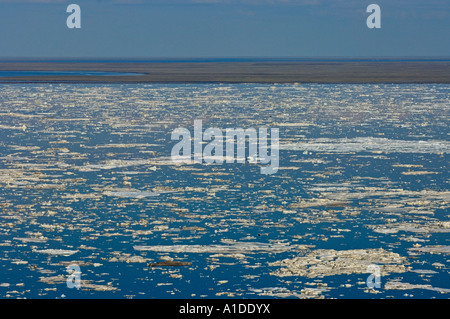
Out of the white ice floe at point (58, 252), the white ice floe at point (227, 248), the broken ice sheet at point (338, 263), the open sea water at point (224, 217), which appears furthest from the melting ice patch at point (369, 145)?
the white ice floe at point (58, 252)

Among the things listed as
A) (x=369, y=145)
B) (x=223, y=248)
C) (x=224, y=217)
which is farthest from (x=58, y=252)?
(x=369, y=145)

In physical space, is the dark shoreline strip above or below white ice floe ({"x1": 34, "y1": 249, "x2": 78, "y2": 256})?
above

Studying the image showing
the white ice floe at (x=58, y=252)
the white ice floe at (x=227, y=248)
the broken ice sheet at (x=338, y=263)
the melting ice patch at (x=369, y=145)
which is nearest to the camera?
the broken ice sheet at (x=338, y=263)

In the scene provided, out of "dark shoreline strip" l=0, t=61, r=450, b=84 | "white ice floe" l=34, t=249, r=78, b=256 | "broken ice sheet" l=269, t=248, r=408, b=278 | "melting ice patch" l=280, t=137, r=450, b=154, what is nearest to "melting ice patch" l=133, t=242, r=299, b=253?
"broken ice sheet" l=269, t=248, r=408, b=278

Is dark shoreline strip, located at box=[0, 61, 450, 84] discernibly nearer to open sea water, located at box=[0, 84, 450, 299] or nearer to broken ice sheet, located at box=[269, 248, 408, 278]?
open sea water, located at box=[0, 84, 450, 299]

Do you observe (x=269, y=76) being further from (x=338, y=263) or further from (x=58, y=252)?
(x=338, y=263)

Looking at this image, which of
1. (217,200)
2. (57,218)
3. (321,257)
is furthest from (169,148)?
(321,257)

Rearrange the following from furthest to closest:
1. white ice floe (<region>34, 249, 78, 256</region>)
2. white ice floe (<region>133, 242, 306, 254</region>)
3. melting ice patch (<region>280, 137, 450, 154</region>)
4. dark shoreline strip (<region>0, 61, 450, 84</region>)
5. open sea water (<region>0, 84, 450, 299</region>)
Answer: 1. dark shoreline strip (<region>0, 61, 450, 84</region>)
2. melting ice patch (<region>280, 137, 450, 154</region>)
3. white ice floe (<region>133, 242, 306, 254</region>)
4. white ice floe (<region>34, 249, 78, 256</region>)
5. open sea water (<region>0, 84, 450, 299</region>)

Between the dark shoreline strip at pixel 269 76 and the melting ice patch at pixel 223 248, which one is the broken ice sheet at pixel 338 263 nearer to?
the melting ice patch at pixel 223 248
